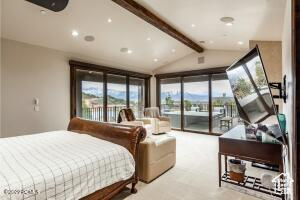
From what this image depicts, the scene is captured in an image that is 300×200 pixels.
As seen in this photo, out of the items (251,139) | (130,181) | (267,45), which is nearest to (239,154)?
(251,139)

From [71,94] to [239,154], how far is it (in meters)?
4.03

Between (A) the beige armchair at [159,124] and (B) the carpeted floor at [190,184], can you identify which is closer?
(B) the carpeted floor at [190,184]

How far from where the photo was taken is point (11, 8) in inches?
109

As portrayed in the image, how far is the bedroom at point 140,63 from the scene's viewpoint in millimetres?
2711

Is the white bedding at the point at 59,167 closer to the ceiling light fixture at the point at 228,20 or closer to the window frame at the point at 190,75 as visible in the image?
the ceiling light fixture at the point at 228,20

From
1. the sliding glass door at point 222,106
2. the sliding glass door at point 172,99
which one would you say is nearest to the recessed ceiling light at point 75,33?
the sliding glass door at point 172,99

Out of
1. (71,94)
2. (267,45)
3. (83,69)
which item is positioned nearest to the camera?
(267,45)

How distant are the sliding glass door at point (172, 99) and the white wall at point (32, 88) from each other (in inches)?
152

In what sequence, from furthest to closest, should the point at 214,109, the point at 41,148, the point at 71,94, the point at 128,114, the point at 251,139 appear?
the point at 214,109, the point at 128,114, the point at 71,94, the point at 251,139, the point at 41,148

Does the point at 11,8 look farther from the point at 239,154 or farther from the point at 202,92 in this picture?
the point at 202,92

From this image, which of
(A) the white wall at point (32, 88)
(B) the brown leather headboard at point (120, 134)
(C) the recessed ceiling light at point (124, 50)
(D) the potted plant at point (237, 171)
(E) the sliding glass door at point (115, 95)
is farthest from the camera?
(E) the sliding glass door at point (115, 95)

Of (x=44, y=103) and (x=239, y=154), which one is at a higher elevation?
(x=44, y=103)

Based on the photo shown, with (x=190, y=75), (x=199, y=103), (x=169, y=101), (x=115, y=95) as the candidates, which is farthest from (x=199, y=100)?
(x=115, y=95)

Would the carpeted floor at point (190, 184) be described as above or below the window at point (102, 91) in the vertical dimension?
below
